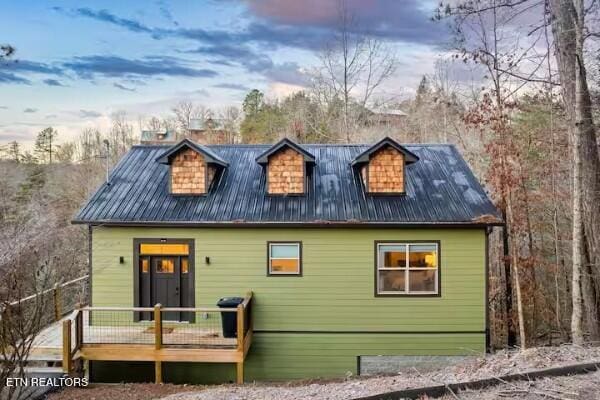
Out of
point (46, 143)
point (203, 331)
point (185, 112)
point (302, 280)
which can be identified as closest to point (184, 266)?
point (203, 331)

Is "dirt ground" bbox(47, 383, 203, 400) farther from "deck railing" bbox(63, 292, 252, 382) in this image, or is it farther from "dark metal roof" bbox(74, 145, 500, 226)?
"dark metal roof" bbox(74, 145, 500, 226)

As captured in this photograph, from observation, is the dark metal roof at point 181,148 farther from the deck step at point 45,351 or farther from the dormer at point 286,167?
the deck step at point 45,351

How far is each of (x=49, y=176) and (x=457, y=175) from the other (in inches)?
921

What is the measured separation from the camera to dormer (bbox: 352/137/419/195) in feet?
37.0

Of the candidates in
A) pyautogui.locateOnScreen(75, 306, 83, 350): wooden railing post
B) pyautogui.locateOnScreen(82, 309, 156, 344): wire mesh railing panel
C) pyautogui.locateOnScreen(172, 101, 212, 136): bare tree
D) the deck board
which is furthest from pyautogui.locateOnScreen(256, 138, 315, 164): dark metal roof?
pyautogui.locateOnScreen(172, 101, 212, 136): bare tree

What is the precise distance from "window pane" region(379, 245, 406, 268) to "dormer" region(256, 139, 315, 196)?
97.5 inches

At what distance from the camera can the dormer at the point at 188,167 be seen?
37.3 feet

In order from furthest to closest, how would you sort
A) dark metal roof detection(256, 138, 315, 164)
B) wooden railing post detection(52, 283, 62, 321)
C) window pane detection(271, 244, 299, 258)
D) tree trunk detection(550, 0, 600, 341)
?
wooden railing post detection(52, 283, 62, 321) → dark metal roof detection(256, 138, 315, 164) → window pane detection(271, 244, 299, 258) → tree trunk detection(550, 0, 600, 341)

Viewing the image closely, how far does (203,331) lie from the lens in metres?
10.4

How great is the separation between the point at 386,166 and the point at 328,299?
11.8 ft

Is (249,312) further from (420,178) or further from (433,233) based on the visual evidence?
Answer: (420,178)

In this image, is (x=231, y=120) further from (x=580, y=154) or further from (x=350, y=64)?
(x=580, y=154)

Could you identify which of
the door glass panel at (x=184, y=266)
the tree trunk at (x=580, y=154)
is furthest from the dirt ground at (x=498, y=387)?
the door glass panel at (x=184, y=266)

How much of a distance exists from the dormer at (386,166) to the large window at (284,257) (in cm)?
239
